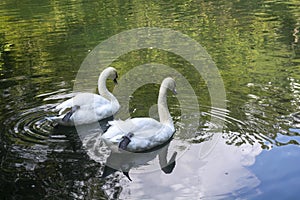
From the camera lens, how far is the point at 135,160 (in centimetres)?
728

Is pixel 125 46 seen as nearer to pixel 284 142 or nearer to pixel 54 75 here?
pixel 54 75

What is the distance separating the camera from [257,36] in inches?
670

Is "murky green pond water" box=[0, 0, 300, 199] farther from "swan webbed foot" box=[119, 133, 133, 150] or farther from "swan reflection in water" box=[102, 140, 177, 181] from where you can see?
"swan webbed foot" box=[119, 133, 133, 150]

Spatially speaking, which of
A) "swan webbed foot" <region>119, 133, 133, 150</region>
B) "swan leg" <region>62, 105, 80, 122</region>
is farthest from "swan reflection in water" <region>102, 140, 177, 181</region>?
"swan leg" <region>62, 105, 80, 122</region>

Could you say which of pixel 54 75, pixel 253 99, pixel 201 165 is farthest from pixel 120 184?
pixel 54 75

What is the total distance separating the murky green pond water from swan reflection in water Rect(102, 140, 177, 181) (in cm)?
3

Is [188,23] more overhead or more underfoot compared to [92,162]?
more underfoot

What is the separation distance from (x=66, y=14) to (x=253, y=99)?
69.4 feet

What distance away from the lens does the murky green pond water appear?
6.38 metres

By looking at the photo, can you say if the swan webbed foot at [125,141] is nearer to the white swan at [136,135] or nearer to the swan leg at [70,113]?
the white swan at [136,135]

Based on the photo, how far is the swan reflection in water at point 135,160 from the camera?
6.94 m

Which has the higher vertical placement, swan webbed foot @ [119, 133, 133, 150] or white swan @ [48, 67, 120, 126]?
swan webbed foot @ [119, 133, 133, 150]

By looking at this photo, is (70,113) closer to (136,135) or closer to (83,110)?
(83,110)

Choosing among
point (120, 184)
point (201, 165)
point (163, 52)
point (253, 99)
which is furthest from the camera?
point (163, 52)
